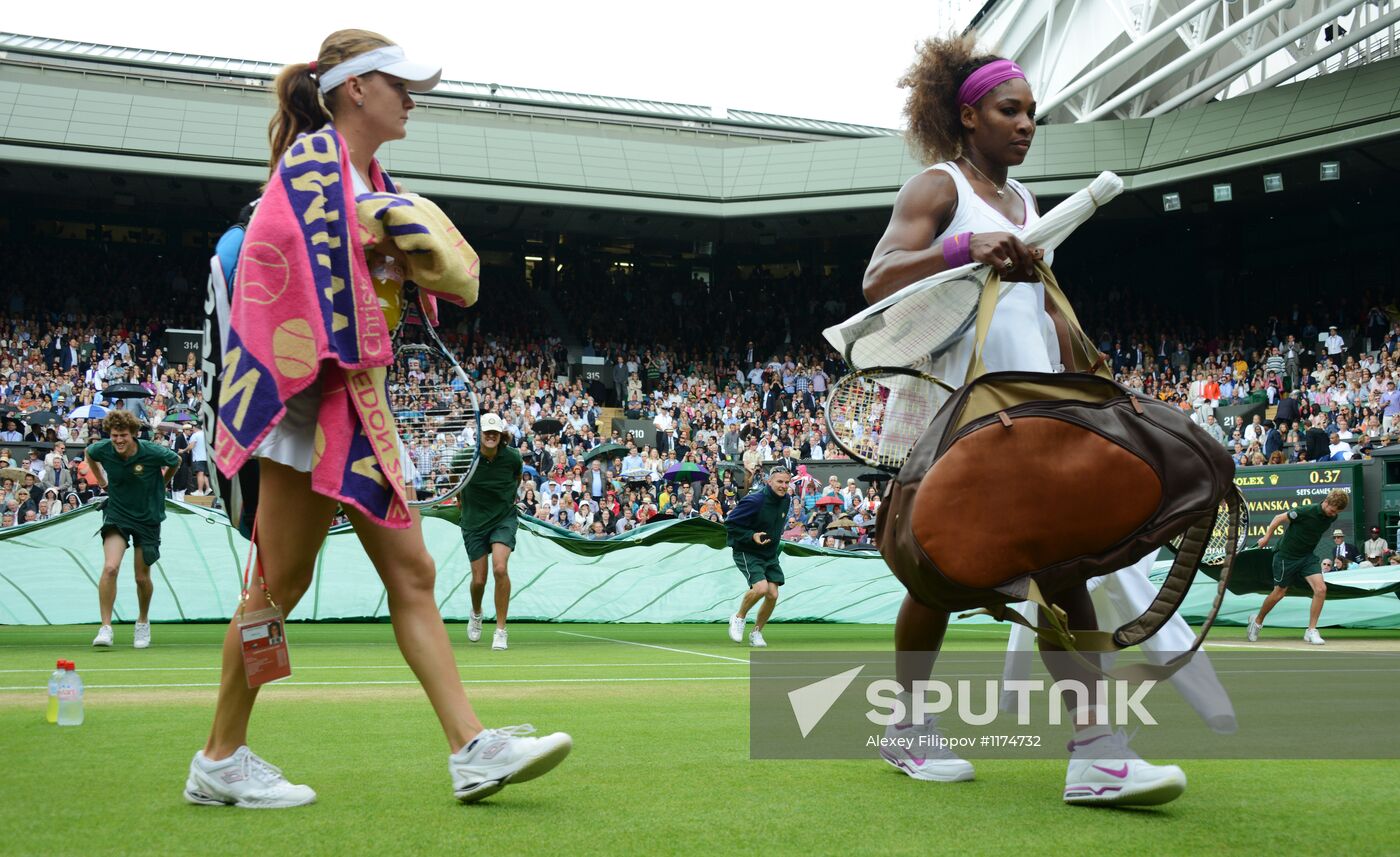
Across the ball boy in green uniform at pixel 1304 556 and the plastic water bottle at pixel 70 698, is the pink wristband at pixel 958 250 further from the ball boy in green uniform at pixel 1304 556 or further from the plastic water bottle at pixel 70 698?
the ball boy in green uniform at pixel 1304 556

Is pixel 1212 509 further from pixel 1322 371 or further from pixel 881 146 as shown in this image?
pixel 881 146

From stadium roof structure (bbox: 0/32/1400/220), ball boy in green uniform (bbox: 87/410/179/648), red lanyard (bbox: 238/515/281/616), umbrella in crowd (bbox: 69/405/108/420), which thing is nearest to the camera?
red lanyard (bbox: 238/515/281/616)

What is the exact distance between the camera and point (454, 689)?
10.8ft

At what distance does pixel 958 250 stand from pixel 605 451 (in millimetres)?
22829

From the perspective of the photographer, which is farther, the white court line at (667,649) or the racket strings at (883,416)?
the white court line at (667,649)

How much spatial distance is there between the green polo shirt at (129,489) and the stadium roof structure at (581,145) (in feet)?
72.2

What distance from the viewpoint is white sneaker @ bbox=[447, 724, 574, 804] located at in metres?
3.13

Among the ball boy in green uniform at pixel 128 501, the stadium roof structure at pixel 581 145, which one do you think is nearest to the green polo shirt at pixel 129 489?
the ball boy in green uniform at pixel 128 501

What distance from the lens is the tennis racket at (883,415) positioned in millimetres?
3648

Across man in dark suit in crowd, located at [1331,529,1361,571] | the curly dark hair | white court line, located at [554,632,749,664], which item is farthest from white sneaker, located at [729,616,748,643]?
man in dark suit in crowd, located at [1331,529,1361,571]

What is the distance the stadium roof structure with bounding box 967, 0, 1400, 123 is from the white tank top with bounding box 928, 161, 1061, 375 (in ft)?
Result: 84.9

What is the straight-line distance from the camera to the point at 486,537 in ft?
35.9

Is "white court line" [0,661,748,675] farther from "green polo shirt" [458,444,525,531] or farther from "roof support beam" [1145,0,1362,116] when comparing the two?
"roof support beam" [1145,0,1362,116]

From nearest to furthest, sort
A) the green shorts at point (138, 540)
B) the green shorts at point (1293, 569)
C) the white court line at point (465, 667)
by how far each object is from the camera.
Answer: the white court line at point (465, 667) → the green shorts at point (138, 540) → the green shorts at point (1293, 569)
